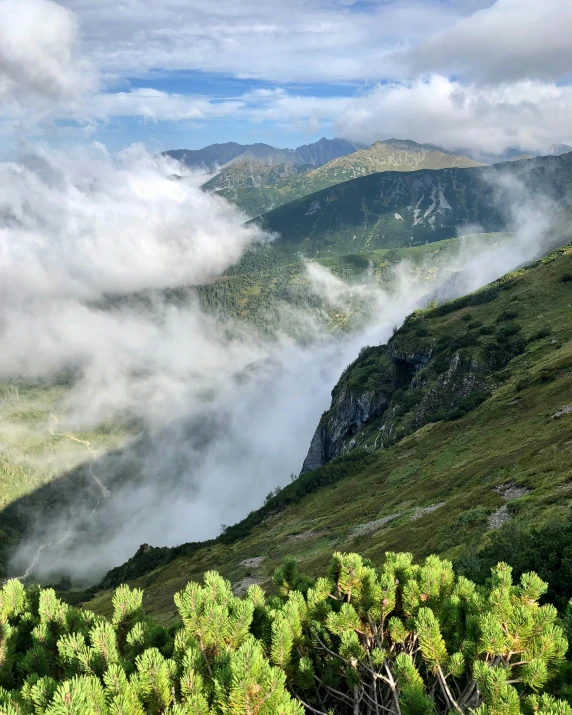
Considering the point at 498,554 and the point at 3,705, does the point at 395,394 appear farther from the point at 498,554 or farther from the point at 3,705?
the point at 3,705

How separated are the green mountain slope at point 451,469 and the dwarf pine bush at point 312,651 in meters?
19.6

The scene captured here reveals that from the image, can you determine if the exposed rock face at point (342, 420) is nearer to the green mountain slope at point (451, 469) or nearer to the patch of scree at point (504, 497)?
the green mountain slope at point (451, 469)

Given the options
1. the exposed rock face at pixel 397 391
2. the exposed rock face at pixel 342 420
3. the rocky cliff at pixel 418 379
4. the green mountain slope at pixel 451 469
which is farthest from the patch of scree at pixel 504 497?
the exposed rock face at pixel 342 420

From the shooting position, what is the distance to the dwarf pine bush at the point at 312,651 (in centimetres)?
811

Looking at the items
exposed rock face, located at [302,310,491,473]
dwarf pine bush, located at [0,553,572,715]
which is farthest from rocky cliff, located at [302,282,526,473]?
dwarf pine bush, located at [0,553,572,715]

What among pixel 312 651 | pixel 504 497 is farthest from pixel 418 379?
pixel 312 651

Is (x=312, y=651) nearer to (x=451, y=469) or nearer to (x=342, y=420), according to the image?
(x=451, y=469)

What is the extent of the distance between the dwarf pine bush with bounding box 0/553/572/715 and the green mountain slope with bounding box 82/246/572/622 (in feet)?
64.1

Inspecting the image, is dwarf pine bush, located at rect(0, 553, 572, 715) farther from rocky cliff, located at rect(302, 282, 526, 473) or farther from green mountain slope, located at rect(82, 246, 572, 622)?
rocky cliff, located at rect(302, 282, 526, 473)

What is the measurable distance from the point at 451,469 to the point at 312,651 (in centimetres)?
5660

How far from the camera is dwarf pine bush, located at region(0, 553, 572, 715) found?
811 centimetres

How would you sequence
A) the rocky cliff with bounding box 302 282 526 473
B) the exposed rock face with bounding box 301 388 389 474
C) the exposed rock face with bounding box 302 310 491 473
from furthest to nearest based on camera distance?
the exposed rock face with bounding box 301 388 389 474 → the exposed rock face with bounding box 302 310 491 473 → the rocky cliff with bounding box 302 282 526 473

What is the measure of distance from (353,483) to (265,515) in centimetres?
2646

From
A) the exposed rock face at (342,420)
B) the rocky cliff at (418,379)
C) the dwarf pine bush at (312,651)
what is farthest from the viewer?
the exposed rock face at (342,420)
